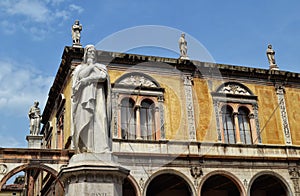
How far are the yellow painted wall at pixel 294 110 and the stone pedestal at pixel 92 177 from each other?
17.9 meters

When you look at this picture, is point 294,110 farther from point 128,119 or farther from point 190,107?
point 128,119

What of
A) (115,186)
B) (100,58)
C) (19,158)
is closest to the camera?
(115,186)

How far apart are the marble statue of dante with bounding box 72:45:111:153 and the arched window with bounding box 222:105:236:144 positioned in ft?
49.9

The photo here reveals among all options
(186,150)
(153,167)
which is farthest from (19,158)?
(186,150)

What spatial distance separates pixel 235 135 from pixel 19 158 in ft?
34.0

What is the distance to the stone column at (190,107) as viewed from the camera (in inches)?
813

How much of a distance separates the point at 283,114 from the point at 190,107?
5.29m

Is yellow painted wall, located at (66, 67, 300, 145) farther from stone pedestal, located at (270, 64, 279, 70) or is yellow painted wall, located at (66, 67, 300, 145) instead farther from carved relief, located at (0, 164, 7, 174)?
carved relief, located at (0, 164, 7, 174)

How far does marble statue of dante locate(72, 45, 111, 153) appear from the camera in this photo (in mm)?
6785

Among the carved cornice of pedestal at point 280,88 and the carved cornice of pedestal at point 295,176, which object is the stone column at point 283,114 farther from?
the carved cornice of pedestal at point 295,176

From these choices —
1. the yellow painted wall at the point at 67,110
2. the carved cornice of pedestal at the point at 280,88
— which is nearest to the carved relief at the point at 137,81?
the yellow painted wall at the point at 67,110

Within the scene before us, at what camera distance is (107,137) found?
6852 mm

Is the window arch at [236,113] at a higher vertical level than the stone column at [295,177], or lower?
higher

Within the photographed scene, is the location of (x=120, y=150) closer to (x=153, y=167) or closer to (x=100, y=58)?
(x=153, y=167)
